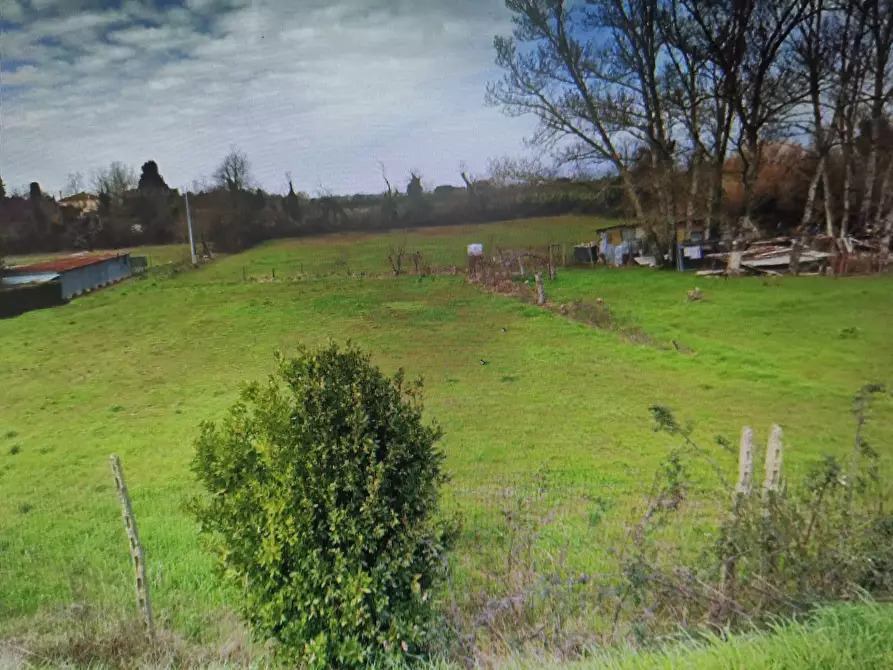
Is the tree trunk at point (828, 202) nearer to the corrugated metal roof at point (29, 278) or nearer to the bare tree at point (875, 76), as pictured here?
the bare tree at point (875, 76)

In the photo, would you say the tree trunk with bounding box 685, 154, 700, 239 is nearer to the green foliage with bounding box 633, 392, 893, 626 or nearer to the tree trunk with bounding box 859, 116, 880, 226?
the tree trunk with bounding box 859, 116, 880, 226

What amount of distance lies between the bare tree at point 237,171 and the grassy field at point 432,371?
448mm

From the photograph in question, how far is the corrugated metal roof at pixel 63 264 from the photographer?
432 centimetres

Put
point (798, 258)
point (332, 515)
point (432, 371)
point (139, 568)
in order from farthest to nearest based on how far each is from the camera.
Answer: point (798, 258) < point (432, 371) < point (139, 568) < point (332, 515)

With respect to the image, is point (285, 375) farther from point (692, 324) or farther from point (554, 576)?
point (692, 324)

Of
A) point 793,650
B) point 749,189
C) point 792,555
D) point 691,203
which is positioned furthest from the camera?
point 691,203

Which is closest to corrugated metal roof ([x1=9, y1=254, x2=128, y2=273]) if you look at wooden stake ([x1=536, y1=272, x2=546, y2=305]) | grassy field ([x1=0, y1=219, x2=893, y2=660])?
grassy field ([x1=0, y1=219, x2=893, y2=660])

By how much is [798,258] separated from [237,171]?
3.97m

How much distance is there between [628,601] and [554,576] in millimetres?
300

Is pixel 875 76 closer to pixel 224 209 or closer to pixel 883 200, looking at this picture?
pixel 883 200

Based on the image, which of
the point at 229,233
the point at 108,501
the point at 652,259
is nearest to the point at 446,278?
the point at 229,233

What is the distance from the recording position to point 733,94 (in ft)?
14.6

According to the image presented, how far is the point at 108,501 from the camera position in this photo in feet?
11.4

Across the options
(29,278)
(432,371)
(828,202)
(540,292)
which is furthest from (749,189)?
(29,278)
